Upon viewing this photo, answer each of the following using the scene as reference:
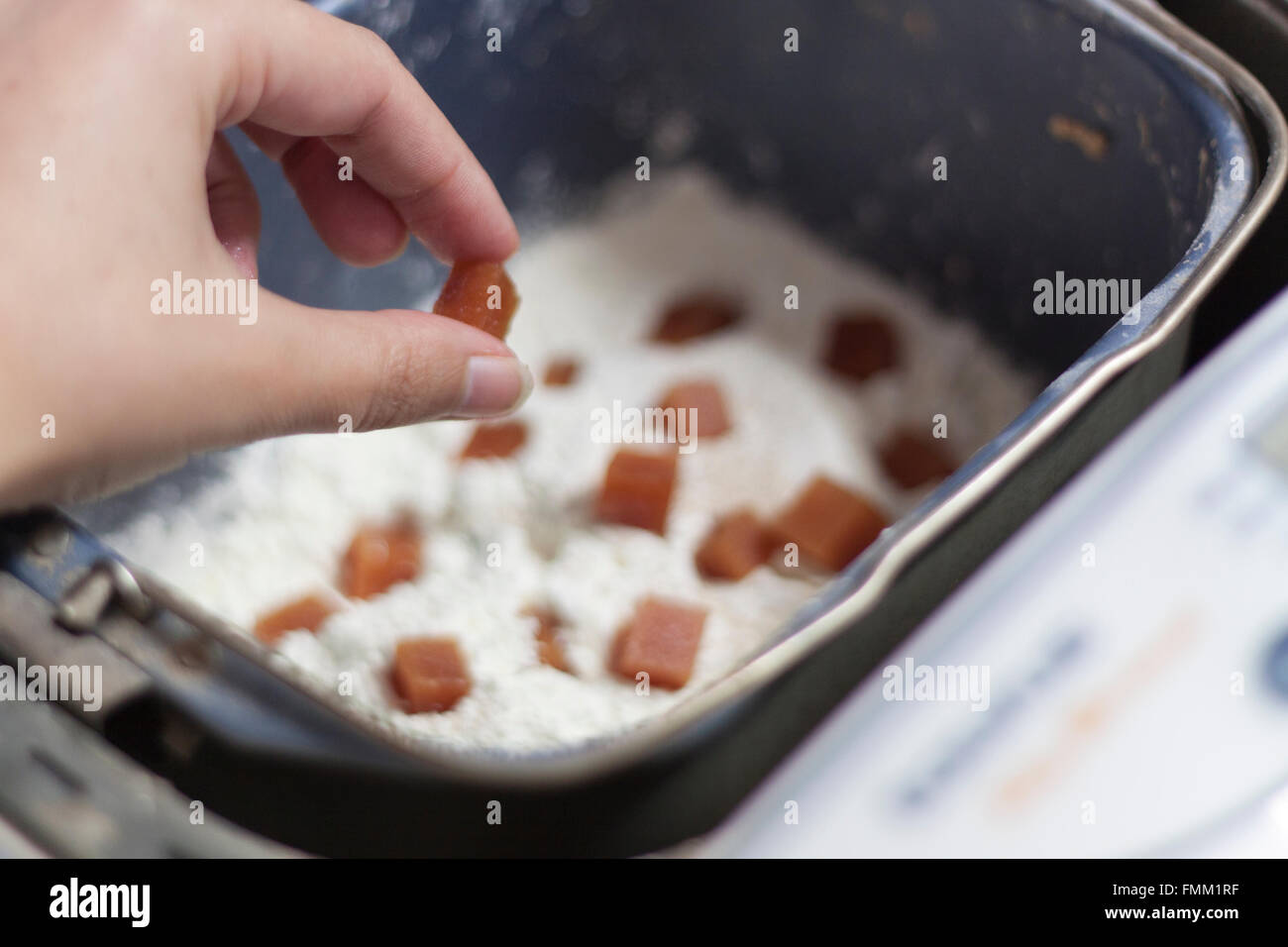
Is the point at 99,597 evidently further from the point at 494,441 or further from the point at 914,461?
the point at 914,461

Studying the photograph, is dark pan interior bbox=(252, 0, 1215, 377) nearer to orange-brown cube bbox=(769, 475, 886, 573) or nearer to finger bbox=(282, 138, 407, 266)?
finger bbox=(282, 138, 407, 266)

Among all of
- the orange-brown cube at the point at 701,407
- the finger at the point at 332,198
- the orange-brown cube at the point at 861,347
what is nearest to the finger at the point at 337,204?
the finger at the point at 332,198

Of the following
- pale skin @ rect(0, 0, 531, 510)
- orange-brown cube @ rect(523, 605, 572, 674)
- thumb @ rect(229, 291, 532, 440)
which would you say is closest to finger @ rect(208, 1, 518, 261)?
pale skin @ rect(0, 0, 531, 510)

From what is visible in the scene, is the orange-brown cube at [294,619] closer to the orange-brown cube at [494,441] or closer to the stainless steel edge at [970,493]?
the orange-brown cube at [494,441]

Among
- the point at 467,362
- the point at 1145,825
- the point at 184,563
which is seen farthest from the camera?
the point at 184,563
